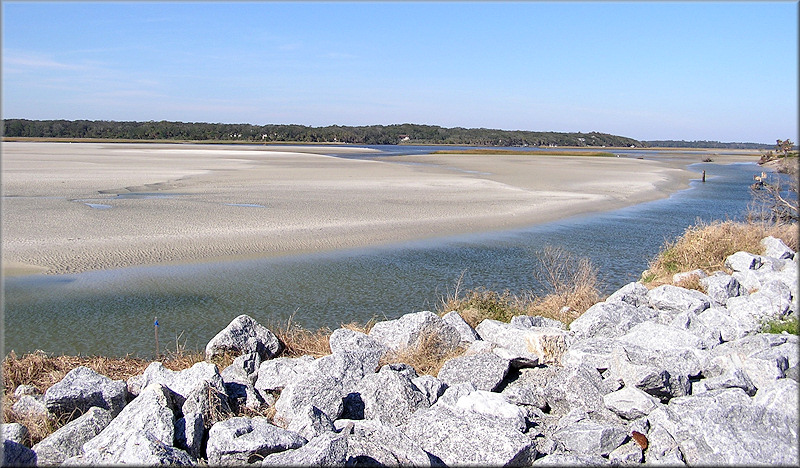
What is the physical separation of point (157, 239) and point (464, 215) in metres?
9.50

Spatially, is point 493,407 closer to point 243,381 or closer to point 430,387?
point 430,387

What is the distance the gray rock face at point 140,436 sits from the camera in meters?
4.05

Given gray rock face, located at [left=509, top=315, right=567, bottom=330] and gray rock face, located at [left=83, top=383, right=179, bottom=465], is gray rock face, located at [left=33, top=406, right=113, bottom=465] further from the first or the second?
Answer: gray rock face, located at [left=509, top=315, right=567, bottom=330]

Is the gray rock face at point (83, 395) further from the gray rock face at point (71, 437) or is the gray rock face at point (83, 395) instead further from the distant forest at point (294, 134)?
the distant forest at point (294, 134)

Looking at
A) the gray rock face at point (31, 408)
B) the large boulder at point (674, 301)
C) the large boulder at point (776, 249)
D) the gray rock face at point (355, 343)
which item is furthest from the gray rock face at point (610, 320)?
the large boulder at point (776, 249)

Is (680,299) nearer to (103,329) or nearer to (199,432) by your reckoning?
(199,432)

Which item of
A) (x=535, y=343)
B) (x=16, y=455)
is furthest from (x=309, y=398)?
(x=535, y=343)

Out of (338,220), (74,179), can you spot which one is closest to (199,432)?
(338,220)

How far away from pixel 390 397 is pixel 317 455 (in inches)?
52.7

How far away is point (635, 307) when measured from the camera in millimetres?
7777

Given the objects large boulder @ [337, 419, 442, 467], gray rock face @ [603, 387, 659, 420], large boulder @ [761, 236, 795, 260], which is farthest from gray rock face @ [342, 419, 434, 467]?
large boulder @ [761, 236, 795, 260]

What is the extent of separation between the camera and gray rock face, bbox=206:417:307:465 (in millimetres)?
4277

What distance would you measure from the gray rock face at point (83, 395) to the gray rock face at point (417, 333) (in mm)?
2601

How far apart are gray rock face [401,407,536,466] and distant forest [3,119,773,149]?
103 meters
